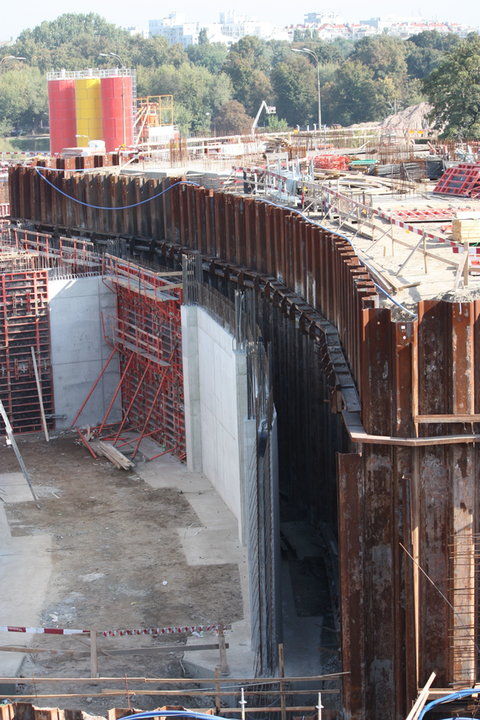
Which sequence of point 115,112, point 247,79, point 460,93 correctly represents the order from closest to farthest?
point 460,93 < point 115,112 < point 247,79

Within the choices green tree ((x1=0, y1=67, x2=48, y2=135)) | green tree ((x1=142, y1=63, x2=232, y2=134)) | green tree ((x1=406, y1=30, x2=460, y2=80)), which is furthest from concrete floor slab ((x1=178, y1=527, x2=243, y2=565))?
green tree ((x1=406, y1=30, x2=460, y2=80))

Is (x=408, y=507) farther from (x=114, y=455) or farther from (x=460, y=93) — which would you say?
(x=460, y=93)

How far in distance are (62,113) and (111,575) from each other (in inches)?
3078

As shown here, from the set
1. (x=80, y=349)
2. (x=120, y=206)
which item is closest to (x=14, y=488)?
(x=80, y=349)

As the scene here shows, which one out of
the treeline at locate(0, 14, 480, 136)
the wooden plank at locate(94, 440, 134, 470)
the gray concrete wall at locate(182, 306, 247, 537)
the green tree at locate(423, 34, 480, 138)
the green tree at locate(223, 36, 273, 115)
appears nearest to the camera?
the gray concrete wall at locate(182, 306, 247, 537)

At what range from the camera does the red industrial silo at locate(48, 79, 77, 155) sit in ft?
319

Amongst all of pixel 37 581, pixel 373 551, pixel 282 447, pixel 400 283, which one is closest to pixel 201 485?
pixel 282 447

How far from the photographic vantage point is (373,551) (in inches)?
623

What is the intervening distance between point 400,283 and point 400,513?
18.6 ft

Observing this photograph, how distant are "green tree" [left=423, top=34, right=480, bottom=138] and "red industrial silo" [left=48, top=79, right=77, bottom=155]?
1620 inches

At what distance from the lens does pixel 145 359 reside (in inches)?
1312

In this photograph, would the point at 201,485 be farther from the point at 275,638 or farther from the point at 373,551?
the point at 373,551

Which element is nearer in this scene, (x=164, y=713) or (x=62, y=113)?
(x=164, y=713)

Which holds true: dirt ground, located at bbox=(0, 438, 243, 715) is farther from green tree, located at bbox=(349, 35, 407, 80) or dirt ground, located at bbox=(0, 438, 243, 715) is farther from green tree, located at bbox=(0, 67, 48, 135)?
green tree, located at bbox=(0, 67, 48, 135)
